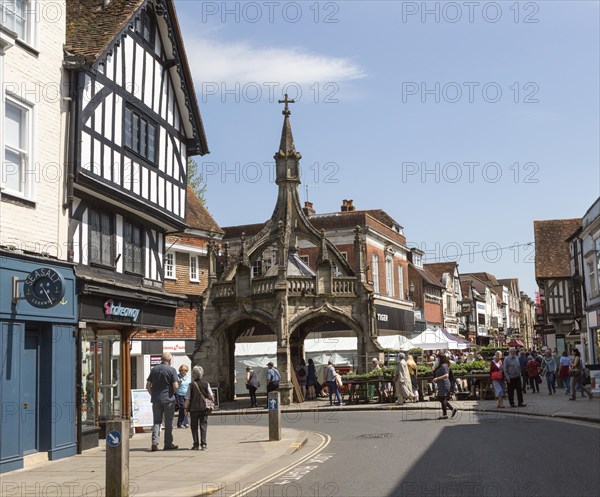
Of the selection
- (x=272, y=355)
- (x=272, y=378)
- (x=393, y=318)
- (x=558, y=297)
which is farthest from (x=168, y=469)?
(x=558, y=297)

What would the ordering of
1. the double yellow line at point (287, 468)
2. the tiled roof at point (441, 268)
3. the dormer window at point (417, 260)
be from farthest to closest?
the tiled roof at point (441, 268) < the dormer window at point (417, 260) < the double yellow line at point (287, 468)

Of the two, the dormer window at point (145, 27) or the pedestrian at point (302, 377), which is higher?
the dormer window at point (145, 27)

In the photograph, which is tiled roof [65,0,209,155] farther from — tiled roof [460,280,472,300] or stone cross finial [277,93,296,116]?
tiled roof [460,280,472,300]

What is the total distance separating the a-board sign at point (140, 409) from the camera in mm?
18250

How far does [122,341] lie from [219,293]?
13703mm

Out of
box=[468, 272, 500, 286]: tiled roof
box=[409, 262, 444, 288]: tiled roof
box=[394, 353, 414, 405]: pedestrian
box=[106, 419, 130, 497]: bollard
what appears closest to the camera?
box=[106, 419, 130, 497]: bollard

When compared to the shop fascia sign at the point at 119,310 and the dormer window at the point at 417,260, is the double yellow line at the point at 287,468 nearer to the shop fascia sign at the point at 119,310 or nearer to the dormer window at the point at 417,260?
the shop fascia sign at the point at 119,310

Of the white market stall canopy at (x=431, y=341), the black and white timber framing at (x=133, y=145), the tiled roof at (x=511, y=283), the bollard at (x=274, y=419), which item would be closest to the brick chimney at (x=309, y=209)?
the white market stall canopy at (x=431, y=341)

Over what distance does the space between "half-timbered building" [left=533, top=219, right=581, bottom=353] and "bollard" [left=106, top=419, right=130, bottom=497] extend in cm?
3912

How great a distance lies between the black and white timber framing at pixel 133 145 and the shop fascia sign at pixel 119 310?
89cm

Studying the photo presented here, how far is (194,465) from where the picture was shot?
12.2m

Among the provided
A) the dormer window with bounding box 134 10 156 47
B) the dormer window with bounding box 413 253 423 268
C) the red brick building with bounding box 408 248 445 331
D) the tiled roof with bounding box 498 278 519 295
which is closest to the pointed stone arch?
the dormer window with bounding box 134 10 156 47

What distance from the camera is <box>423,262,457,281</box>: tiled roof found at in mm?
79688

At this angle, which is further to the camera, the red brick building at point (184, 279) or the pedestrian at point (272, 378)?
the red brick building at point (184, 279)
